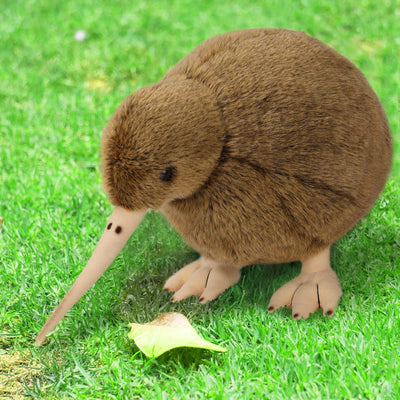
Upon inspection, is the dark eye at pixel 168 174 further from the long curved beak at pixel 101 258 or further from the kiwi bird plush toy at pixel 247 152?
the long curved beak at pixel 101 258

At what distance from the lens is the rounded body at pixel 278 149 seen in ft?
6.38

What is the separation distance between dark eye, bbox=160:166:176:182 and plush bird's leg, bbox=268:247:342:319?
634 millimetres

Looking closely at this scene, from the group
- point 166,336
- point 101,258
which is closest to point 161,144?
point 101,258

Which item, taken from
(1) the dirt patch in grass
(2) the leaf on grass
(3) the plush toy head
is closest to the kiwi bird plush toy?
(3) the plush toy head

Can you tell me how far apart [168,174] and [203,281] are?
22.7 inches

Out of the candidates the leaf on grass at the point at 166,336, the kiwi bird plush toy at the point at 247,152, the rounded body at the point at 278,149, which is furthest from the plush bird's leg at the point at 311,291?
the leaf on grass at the point at 166,336

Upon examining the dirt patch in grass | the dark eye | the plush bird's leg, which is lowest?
the plush bird's leg

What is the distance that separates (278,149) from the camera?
194cm

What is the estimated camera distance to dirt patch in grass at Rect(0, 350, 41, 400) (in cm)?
198

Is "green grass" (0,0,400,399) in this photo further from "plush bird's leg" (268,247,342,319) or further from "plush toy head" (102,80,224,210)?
"plush toy head" (102,80,224,210)

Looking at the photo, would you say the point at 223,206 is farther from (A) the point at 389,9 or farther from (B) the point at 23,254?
(A) the point at 389,9

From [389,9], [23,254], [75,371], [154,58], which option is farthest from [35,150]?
[389,9]

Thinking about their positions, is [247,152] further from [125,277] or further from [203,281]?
[125,277]

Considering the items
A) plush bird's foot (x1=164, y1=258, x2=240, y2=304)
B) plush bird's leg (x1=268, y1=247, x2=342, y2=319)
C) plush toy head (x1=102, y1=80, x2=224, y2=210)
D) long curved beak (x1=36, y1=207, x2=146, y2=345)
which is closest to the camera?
plush toy head (x1=102, y1=80, x2=224, y2=210)
